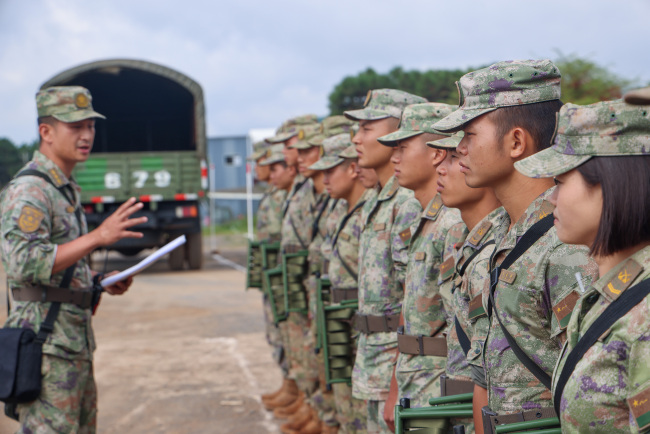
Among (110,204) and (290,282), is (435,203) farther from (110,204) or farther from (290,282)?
(110,204)

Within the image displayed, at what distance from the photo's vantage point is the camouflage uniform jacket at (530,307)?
83.7 inches

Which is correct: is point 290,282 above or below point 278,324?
above

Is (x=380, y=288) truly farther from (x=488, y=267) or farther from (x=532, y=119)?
(x=532, y=119)

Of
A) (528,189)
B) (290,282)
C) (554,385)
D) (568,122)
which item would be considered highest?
(568,122)

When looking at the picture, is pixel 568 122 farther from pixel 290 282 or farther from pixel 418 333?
pixel 290 282

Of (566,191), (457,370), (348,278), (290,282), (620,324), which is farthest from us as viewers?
(290,282)

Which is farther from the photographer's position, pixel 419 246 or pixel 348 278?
pixel 348 278

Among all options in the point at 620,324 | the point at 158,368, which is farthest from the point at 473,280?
the point at 158,368

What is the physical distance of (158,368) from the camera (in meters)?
8.30

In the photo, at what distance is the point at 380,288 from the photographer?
13.1ft

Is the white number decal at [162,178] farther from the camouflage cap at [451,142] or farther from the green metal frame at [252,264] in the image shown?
the camouflage cap at [451,142]

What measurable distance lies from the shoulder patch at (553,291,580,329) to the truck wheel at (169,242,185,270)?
1518 centimetres

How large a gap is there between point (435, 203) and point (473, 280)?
2.82 ft

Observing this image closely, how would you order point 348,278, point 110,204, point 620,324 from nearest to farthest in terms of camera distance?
point 620,324, point 348,278, point 110,204
